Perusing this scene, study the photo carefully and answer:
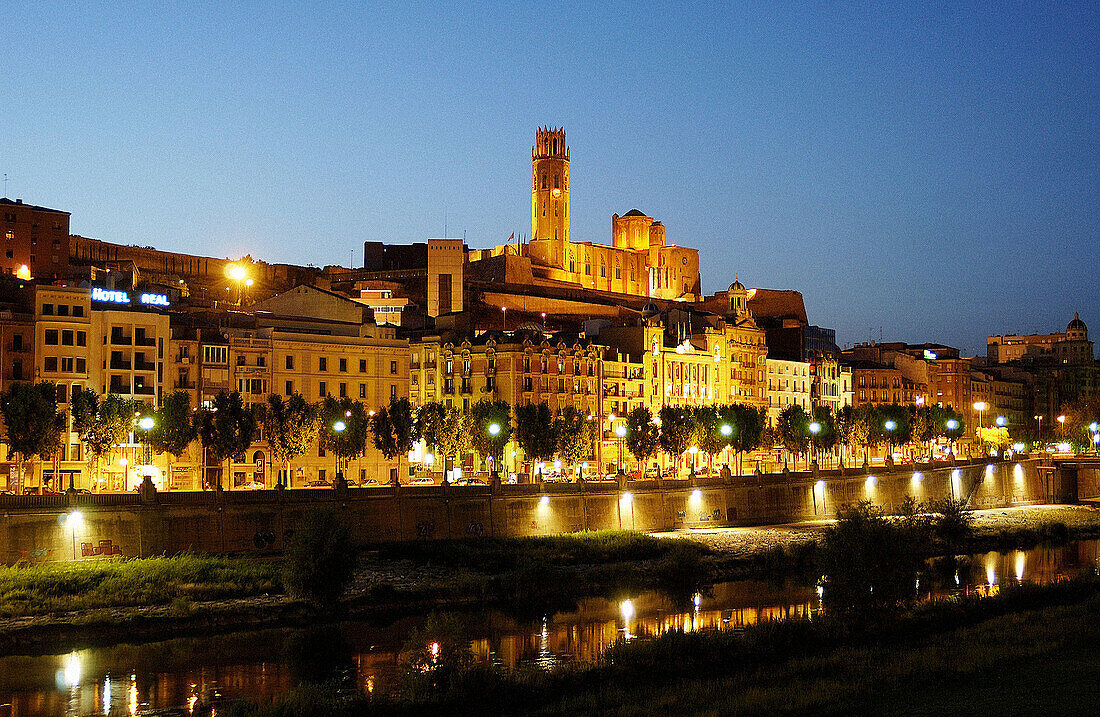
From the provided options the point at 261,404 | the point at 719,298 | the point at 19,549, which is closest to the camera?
the point at 19,549

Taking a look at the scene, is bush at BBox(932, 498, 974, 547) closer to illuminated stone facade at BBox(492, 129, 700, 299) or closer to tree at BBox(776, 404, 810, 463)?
tree at BBox(776, 404, 810, 463)

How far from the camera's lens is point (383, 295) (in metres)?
144

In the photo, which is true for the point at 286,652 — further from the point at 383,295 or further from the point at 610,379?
the point at 383,295

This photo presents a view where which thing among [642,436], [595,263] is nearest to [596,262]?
[595,263]

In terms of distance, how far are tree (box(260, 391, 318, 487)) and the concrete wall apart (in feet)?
37.6

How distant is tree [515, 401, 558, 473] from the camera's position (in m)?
92.3

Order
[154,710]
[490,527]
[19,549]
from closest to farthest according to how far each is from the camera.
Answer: [154,710] < [19,549] < [490,527]

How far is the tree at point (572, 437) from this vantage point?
94688 mm

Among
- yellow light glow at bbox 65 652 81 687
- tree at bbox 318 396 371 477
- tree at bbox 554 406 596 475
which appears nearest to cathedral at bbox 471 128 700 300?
tree at bbox 554 406 596 475

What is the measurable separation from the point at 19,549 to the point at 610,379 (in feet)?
208

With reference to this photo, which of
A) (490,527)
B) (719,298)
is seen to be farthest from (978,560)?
(719,298)

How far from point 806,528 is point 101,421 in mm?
46709

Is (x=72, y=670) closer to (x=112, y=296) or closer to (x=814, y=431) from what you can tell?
Result: (x=112, y=296)

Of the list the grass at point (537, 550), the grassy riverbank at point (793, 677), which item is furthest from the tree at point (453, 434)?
the grassy riverbank at point (793, 677)
